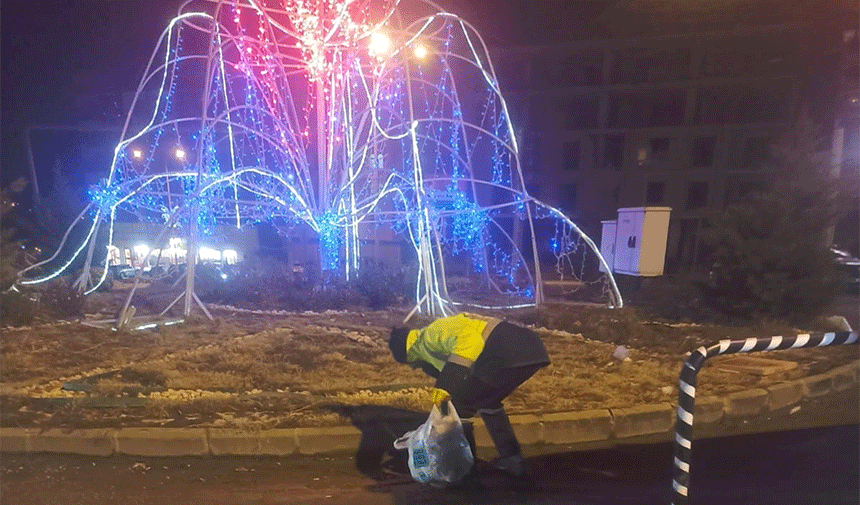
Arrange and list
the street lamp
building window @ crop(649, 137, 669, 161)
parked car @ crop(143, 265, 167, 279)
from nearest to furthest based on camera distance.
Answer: the street lamp < parked car @ crop(143, 265, 167, 279) < building window @ crop(649, 137, 669, 161)

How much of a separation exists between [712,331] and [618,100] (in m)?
29.5

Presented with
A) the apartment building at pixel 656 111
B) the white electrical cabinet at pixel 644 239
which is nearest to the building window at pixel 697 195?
the apartment building at pixel 656 111

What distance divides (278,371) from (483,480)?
284cm

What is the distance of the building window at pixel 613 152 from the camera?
110ft

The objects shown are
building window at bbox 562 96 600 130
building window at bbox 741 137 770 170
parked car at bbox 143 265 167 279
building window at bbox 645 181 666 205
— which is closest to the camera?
parked car at bbox 143 265 167 279

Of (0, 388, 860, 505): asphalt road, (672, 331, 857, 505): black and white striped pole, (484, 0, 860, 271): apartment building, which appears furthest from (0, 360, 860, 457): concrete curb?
(484, 0, 860, 271): apartment building

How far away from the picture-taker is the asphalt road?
354 cm

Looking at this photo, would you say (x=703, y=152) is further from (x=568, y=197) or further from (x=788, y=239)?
(x=788, y=239)

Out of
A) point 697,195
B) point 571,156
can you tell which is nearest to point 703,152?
point 697,195

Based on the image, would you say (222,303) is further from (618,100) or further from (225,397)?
(618,100)

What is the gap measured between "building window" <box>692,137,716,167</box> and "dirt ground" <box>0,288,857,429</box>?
28446 mm

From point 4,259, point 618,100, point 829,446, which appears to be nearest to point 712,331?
point 829,446

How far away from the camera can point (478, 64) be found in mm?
8719

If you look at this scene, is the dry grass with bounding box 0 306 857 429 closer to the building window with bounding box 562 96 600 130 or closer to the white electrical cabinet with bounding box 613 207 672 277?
the white electrical cabinet with bounding box 613 207 672 277
